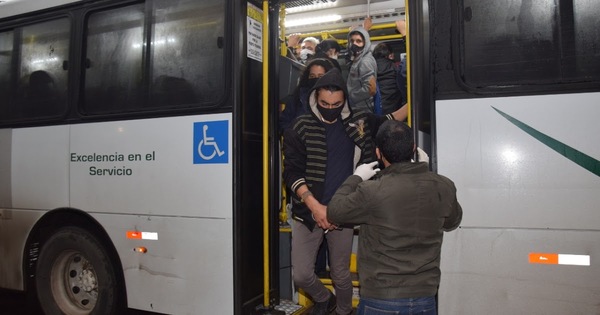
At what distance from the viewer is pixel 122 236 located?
3600 mm

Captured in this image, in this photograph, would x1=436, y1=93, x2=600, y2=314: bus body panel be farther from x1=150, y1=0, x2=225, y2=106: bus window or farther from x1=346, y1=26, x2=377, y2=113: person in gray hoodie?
x1=150, y1=0, x2=225, y2=106: bus window

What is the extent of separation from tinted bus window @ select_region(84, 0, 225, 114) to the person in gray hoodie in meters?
1.34

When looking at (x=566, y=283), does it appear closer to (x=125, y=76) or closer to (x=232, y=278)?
(x=232, y=278)

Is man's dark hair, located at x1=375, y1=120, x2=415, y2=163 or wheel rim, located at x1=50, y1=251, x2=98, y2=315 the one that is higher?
man's dark hair, located at x1=375, y1=120, x2=415, y2=163

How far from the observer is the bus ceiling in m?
5.99

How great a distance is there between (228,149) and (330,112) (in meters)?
0.81

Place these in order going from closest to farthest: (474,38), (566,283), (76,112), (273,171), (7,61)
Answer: (566,283) → (474,38) → (273,171) → (76,112) → (7,61)

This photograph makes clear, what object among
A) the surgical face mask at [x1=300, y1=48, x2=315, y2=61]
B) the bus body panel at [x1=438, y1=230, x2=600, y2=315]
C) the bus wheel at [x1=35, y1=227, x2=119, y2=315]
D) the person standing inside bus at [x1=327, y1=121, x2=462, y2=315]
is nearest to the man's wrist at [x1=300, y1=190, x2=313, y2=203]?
the person standing inside bus at [x1=327, y1=121, x2=462, y2=315]

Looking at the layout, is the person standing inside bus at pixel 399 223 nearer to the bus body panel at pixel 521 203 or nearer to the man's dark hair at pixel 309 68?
the bus body panel at pixel 521 203

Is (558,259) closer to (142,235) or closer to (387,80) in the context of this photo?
(387,80)

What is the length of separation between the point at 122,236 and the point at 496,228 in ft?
9.35

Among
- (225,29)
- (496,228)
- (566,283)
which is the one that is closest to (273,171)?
(225,29)

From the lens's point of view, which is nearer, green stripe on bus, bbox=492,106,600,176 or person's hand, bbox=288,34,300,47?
green stripe on bus, bbox=492,106,600,176


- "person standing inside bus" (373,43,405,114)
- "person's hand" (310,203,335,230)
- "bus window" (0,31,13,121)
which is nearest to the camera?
"person's hand" (310,203,335,230)
